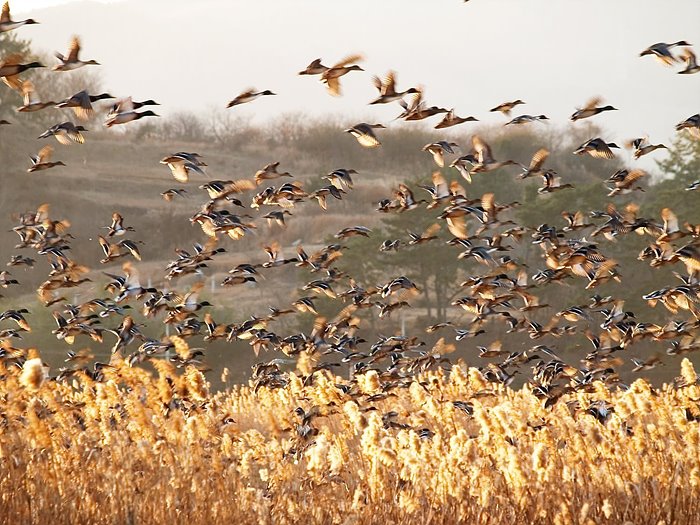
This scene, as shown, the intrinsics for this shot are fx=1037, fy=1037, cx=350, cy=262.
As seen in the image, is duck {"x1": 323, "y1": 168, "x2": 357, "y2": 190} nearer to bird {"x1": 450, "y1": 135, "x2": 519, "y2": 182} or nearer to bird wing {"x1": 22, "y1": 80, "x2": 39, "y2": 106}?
bird {"x1": 450, "y1": 135, "x2": 519, "y2": 182}

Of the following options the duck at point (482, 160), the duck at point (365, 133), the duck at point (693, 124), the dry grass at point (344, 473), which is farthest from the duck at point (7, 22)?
the duck at point (693, 124)

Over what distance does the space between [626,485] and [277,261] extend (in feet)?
20.8

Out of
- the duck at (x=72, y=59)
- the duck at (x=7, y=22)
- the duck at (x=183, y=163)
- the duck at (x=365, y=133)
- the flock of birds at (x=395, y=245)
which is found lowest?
the flock of birds at (x=395, y=245)

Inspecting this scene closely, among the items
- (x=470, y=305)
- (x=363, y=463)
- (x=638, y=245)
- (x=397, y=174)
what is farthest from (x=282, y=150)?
(x=363, y=463)

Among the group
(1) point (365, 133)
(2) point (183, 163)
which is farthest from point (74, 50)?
(1) point (365, 133)

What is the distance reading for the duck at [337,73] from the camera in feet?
32.8

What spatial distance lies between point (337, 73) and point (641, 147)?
12.0ft

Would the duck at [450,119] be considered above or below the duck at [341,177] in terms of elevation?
above

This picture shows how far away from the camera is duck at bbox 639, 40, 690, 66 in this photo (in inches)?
395

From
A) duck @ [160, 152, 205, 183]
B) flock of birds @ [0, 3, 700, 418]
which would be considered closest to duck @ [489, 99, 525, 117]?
flock of birds @ [0, 3, 700, 418]

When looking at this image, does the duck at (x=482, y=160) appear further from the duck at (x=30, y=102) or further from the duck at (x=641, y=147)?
the duck at (x=30, y=102)

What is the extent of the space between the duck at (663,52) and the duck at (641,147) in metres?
1.48

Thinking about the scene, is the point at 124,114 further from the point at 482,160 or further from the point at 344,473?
the point at 482,160

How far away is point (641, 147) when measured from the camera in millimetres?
11641
